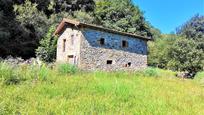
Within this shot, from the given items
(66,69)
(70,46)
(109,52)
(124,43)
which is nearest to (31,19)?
(70,46)

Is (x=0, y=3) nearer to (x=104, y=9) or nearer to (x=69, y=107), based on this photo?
(x=104, y=9)

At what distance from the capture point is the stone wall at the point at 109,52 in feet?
118

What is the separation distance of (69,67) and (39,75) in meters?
4.69

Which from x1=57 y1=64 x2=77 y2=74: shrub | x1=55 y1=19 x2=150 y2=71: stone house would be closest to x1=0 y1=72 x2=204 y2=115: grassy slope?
x1=57 y1=64 x2=77 y2=74: shrub

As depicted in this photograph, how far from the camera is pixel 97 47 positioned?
37.0m

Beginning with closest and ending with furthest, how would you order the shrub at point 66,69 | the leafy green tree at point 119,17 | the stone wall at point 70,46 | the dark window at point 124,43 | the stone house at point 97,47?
1. the shrub at point 66,69
2. the stone house at point 97,47
3. the stone wall at point 70,46
4. the dark window at point 124,43
5. the leafy green tree at point 119,17

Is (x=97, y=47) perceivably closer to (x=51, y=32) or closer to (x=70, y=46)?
(x=70, y=46)

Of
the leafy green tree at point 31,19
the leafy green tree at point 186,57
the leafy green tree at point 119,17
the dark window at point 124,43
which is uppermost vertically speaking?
the leafy green tree at point 119,17

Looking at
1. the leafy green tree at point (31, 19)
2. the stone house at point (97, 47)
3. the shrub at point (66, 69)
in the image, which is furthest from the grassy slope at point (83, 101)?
the leafy green tree at point (31, 19)

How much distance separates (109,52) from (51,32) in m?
9.93

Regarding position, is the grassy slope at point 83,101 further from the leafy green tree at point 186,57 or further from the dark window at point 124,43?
the leafy green tree at point 186,57

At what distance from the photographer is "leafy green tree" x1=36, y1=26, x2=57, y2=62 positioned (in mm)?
42594

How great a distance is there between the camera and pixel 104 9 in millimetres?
69000

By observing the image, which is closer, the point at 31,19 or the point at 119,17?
the point at 31,19
